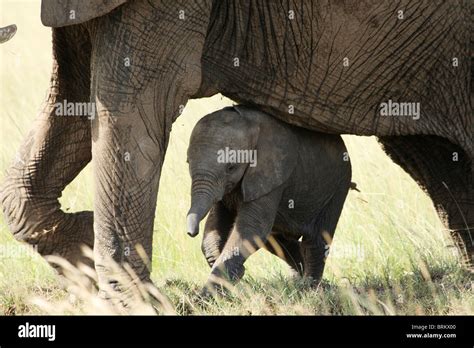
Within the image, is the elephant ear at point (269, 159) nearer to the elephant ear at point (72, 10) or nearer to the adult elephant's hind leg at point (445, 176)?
the adult elephant's hind leg at point (445, 176)

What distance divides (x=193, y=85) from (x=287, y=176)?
0.91 meters

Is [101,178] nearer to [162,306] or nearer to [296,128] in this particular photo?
[162,306]

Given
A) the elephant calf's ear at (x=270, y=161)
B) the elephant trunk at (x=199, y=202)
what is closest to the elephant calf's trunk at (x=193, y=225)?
the elephant trunk at (x=199, y=202)

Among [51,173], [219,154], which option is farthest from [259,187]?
[51,173]

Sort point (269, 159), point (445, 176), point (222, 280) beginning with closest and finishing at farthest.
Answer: point (222, 280) < point (269, 159) < point (445, 176)

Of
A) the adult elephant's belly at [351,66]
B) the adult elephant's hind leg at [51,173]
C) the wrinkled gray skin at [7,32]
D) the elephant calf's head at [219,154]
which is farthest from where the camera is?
the adult elephant's hind leg at [51,173]

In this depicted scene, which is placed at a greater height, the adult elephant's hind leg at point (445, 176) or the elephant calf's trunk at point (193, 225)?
the adult elephant's hind leg at point (445, 176)

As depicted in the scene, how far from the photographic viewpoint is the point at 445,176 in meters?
8.45

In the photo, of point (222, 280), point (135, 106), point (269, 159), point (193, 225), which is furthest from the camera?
point (269, 159)

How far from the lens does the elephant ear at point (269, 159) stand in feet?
24.7

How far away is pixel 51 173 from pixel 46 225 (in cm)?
27

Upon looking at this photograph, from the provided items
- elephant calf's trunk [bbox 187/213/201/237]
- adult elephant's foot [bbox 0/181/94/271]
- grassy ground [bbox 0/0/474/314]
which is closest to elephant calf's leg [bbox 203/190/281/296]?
grassy ground [bbox 0/0/474/314]

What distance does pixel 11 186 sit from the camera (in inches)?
308

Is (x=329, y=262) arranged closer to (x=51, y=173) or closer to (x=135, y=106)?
(x=51, y=173)
